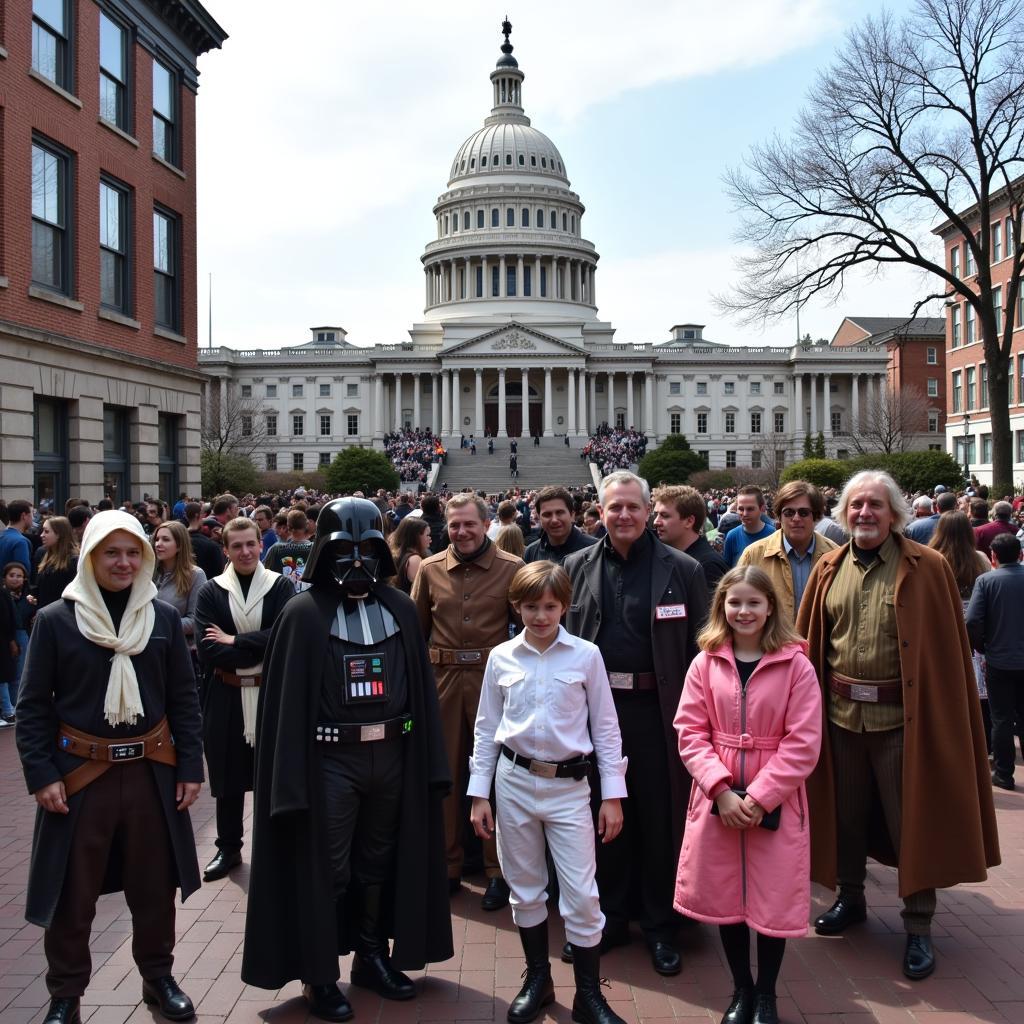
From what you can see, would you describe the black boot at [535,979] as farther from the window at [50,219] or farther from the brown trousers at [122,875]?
the window at [50,219]

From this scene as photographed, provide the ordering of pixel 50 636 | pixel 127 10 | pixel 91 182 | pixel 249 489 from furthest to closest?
pixel 249 489, pixel 127 10, pixel 91 182, pixel 50 636

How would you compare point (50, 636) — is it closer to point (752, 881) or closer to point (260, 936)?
point (260, 936)

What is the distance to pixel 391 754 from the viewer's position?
4562 mm

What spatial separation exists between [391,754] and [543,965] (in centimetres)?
122

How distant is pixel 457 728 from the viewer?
616 centimetres

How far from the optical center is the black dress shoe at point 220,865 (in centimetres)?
643

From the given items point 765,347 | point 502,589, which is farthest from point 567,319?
point 502,589

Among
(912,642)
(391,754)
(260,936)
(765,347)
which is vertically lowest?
(260,936)

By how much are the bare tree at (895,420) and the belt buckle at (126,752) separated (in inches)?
2777

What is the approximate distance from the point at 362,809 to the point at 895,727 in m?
2.85

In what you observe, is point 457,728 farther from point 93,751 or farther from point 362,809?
point 93,751

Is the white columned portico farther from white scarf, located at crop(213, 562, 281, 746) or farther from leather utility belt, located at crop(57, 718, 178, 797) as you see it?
leather utility belt, located at crop(57, 718, 178, 797)

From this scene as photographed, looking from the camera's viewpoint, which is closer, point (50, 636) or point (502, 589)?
point (50, 636)

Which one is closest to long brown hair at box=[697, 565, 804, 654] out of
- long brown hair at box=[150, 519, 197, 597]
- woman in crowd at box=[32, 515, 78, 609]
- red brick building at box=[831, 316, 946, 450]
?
long brown hair at box=[150, 519, 197, 597]
